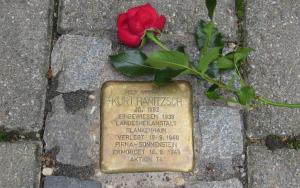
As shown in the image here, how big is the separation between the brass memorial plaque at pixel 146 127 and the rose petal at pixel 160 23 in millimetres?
186

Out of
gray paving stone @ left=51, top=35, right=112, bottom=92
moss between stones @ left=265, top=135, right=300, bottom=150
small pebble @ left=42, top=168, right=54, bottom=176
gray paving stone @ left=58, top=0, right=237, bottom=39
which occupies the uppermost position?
gray paving stone @ left=58, top=0, right=237, bottom=39

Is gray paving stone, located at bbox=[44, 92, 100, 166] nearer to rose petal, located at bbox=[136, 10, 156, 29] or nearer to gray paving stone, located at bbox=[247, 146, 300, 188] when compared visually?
rose petal, located at bbox=[136, 10, 156, 29]

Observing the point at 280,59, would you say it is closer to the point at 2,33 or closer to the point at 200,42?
the point at 200,42

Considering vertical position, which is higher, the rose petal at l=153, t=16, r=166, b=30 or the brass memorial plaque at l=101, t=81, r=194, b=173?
the rose petal at l=153, t=16, r=166, b=30

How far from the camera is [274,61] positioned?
1.49 meters

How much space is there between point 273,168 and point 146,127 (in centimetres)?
43

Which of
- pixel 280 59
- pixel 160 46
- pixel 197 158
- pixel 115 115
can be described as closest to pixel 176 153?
pixel 197 158

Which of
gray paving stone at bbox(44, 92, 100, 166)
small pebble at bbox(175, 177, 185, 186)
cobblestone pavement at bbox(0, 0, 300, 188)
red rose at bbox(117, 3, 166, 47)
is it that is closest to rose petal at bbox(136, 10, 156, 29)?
red rose at bbox(117, 3, 166, 47)

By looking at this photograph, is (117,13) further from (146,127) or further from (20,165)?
(20,165)

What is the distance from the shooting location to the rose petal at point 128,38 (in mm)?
1364

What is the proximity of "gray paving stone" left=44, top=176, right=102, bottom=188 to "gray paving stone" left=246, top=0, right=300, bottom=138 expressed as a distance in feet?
1.78

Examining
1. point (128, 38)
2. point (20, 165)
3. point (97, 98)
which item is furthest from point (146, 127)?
point (20, 165)

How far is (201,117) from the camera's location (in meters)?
1.42

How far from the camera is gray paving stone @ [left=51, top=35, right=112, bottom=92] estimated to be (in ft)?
4.66
